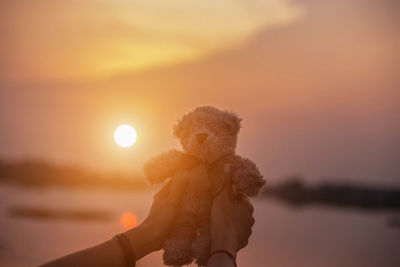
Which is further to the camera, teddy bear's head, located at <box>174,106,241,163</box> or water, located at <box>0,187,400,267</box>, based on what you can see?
water, located at <box>0,187,400,267</box>

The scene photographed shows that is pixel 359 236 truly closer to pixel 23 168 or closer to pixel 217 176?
pixel 217 176

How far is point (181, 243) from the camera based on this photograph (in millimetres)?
1945

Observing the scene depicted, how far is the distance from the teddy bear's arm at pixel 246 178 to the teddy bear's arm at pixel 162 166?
0.23 meters


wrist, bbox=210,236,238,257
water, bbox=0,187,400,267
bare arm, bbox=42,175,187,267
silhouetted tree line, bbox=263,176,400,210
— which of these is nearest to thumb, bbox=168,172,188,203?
bare arm, bbox=42,175,187,267

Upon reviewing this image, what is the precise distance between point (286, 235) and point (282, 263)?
153 cm

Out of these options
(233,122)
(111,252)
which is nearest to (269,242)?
(233,122)

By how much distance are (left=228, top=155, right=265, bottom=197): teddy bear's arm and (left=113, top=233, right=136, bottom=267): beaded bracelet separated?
465 millimetres

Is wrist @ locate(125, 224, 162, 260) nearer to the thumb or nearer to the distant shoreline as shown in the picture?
the thumb

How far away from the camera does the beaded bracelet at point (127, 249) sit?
1797 mm

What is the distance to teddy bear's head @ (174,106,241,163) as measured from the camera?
77.9 inches

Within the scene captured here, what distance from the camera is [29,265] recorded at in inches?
111

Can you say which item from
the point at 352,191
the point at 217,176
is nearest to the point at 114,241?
the point at 217,176

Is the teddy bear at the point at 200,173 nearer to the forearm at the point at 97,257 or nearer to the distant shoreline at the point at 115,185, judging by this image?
the forearm at the point at 97,257

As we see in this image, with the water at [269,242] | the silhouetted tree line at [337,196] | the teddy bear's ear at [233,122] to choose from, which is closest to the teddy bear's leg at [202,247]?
the teddy bear's ear at [233,122]
